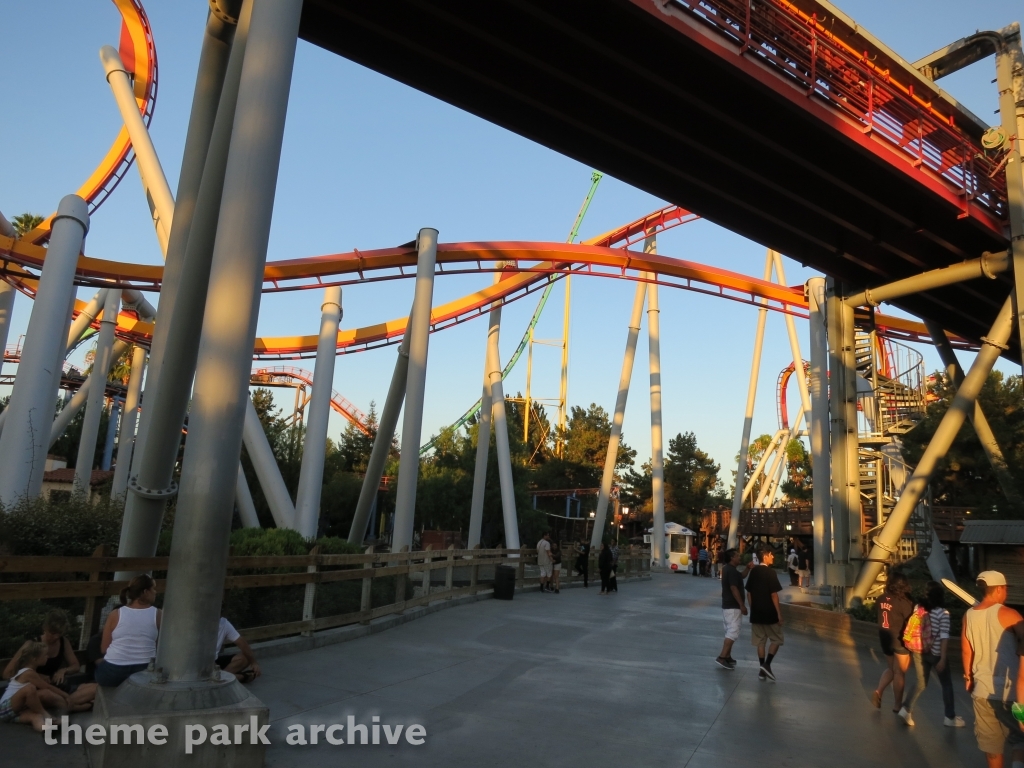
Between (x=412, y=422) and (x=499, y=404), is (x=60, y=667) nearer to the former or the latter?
(x=412, y=422)

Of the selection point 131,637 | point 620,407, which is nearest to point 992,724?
point 131,637

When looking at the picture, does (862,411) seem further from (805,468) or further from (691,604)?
(805,468)

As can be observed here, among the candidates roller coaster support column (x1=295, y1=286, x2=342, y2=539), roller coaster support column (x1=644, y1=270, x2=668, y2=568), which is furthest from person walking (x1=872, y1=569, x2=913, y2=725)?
roller coaster support column (x1=644, y1=270, x2=668, y2=568)

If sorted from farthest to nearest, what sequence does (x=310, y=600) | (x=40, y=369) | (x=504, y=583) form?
(x=504, y=583), (x=40, y=369), (x=310, y=600)

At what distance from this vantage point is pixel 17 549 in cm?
966

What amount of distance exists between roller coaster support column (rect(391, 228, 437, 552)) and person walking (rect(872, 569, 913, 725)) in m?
9.56

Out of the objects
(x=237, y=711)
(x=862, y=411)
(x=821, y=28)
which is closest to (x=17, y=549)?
(x=237, y=711)

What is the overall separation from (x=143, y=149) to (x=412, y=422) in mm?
7189

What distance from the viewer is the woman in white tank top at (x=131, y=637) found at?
5.49 meters

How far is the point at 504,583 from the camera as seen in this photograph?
16.5 m

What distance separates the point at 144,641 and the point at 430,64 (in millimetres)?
8624

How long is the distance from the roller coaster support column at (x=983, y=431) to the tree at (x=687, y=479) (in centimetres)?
4981

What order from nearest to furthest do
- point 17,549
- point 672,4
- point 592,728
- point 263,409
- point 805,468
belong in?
point 592,728 < point 17,549 < point 672,4 < point 263,409 < point 805,468

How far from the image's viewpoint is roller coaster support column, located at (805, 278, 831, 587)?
21781mm
